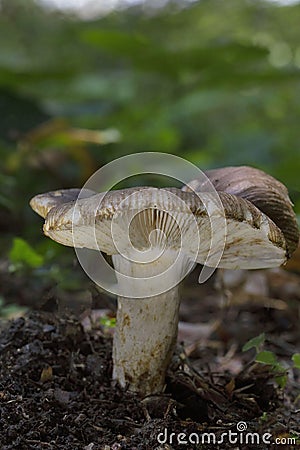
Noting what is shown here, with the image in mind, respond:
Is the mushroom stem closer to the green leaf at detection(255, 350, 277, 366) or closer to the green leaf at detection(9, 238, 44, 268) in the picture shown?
the green leaf at detection(255, 350, 277, 366)

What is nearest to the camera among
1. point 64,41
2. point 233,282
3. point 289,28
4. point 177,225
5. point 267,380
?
point 177,225

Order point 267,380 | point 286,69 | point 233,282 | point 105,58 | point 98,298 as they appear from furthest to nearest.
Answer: point 105,58
point 286,69
point 233,282
point 98,298
point 267,380

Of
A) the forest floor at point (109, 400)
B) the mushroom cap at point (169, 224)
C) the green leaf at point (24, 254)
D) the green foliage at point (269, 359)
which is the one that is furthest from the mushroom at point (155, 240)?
the green leaf at point (24, 254)

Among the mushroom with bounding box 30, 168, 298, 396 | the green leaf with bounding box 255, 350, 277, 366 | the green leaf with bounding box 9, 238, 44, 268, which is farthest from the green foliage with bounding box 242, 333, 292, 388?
the green leaf with bounding box 9, 238, 44, 268

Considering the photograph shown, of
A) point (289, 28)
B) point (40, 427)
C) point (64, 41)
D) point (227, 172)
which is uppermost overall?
point (289, 28)

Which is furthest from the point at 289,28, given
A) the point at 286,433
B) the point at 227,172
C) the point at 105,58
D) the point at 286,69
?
the point at 286,433

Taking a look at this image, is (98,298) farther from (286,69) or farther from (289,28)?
(289,28)
